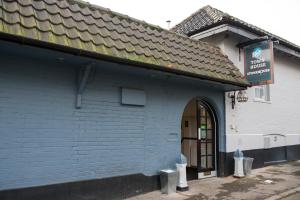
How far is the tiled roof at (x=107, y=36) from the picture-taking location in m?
4.98

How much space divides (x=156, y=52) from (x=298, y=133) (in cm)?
1029

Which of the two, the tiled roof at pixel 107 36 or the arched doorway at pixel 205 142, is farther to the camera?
the arched doorway at pixel 205 142

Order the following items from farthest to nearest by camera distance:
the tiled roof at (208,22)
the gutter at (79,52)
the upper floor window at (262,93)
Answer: the upper floor window at (262,93) → the tiled roof at (208,22) → the gutter at (79,52)

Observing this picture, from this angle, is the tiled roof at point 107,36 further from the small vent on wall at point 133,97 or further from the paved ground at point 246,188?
the paved ground at point 246,188

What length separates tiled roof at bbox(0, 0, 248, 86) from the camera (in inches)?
196

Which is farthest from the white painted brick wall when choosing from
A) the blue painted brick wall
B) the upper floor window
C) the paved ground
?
the blue painted brick wall

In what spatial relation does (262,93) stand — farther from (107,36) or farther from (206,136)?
(107,36)

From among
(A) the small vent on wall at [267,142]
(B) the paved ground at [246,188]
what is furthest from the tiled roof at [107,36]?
(A) the small vent on wall at [267,142]

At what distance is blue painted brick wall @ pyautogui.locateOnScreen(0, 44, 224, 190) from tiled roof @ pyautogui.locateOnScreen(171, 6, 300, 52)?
11.1 feet

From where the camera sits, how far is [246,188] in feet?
26.5

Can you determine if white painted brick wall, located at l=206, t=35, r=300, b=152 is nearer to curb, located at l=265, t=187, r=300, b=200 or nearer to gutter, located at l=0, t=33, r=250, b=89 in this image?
curb, located at l=265, t=187, r=300, b=200

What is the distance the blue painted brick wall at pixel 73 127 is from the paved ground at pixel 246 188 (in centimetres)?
98

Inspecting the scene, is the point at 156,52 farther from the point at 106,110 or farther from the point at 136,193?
the point at 136,193

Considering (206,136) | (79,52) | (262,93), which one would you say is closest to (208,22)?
(262,93)
